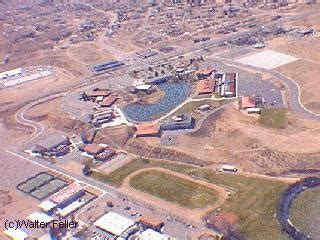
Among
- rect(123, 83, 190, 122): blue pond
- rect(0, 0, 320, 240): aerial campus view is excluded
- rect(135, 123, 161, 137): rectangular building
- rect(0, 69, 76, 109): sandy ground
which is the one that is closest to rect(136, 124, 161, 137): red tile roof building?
rect(135, 123, 161, 137): rectangular building

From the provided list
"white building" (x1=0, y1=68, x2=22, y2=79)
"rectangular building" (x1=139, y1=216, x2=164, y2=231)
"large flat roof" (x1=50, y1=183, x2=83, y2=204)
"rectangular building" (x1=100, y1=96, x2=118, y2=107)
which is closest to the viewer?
"rectangular building" (x1=139, y1=216, x2=164, y2=231)

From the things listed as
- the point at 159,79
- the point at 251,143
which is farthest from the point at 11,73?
the point at 251,143

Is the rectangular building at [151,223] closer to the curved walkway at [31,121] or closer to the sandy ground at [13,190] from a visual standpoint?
the sandy ground at [13,190]

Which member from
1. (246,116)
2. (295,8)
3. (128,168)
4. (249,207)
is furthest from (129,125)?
(295,8)

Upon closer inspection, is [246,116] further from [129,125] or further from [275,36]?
[275,36]

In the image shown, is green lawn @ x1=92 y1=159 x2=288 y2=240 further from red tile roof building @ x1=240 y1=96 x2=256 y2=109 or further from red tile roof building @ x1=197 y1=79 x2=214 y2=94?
red tile roof building @ x1=197 y1=79 x2=214 y2=94

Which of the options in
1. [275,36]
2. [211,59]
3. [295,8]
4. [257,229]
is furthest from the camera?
[295,8]
